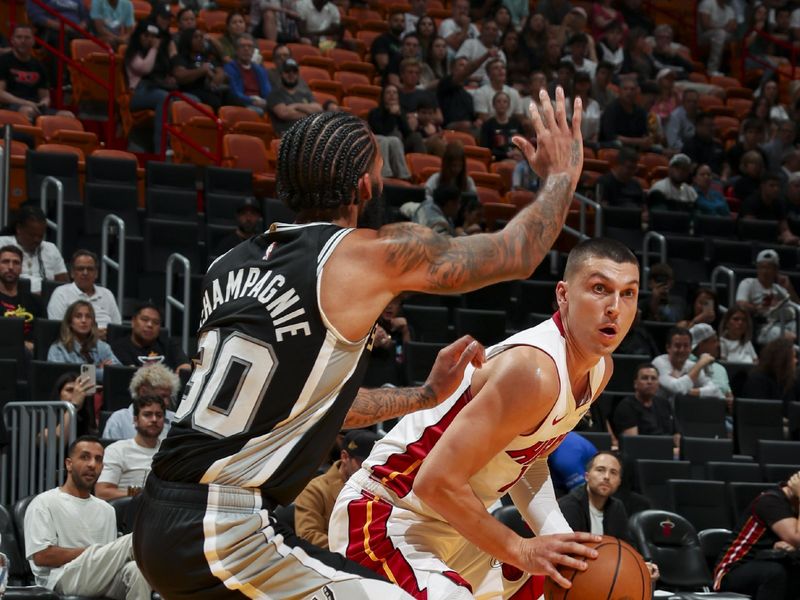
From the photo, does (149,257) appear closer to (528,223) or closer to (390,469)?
(390,469)

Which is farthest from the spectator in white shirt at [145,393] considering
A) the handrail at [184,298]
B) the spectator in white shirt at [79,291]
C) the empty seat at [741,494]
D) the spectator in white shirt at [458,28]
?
the spectator in white shirt at [458,28]

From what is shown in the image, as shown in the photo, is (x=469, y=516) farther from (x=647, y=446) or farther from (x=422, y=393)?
(x=647, y=446)

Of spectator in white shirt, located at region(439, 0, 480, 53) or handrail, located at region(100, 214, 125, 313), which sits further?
spectator in white shirt, located at region(439, 0, 480, 53)

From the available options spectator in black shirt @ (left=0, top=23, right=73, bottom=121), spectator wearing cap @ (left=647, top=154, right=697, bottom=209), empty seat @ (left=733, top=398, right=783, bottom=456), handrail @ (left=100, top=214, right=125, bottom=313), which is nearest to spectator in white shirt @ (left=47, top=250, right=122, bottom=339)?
handrail @ (left=100, top=214, right=125, bottom=313)

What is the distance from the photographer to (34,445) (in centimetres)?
895

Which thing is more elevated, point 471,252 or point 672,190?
point 471,252

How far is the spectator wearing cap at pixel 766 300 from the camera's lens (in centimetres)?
1396

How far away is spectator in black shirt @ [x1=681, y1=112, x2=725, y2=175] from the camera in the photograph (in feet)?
56.8

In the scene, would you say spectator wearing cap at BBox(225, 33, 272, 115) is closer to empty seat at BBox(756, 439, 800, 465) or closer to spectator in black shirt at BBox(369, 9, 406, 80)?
spectator in black shirt at BBox(369, 9, 406, 80)

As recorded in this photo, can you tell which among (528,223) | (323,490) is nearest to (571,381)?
(528,223)

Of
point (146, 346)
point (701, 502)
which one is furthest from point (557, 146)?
point (146, 346)

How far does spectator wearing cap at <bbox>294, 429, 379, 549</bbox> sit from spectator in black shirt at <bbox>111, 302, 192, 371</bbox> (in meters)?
2.36

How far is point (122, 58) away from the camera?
46.2 feet

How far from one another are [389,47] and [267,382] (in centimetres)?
1373
